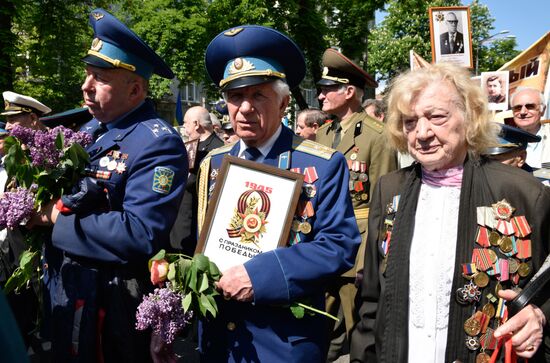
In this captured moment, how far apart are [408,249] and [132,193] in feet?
4.22

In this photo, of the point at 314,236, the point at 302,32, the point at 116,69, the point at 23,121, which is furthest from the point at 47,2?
the point at 314,236

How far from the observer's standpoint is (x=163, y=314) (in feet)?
7.46

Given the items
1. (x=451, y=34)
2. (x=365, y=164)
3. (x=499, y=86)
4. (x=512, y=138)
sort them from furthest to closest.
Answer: (x=499, y=86), (x=451, y=34), (x=365, y=164), (x=512, y=138)

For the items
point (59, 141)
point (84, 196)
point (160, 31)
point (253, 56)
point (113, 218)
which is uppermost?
point (160, 31)

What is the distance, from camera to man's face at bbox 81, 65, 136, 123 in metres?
2.93

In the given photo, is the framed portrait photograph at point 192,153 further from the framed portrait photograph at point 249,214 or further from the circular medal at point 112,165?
the framed portrait photograph at point 249,214

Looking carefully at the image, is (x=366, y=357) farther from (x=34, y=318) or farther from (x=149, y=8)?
(x=149, y=8)

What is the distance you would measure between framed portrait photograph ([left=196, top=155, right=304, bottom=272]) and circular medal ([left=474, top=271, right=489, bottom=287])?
789 millimetres

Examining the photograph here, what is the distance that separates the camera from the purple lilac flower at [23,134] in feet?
8.44

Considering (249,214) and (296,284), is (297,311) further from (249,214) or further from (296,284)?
(249,214)

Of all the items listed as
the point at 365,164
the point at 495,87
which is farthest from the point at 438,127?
the point at 495,87

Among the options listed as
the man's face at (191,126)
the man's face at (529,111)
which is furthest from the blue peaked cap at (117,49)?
the man's face at (191,126)

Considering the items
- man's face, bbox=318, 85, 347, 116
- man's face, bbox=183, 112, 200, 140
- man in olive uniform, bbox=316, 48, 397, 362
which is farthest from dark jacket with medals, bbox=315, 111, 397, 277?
man's face, bbox=183, 112, 200, 140

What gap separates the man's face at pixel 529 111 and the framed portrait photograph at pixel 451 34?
1426mm
